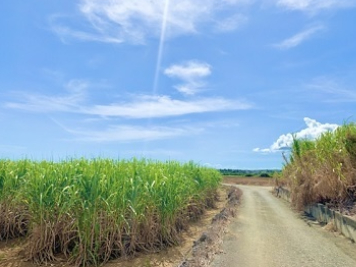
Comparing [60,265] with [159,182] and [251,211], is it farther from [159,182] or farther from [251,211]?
[251,211]

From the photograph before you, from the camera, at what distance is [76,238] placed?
5.91 meters

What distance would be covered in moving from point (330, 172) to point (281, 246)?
4410mm

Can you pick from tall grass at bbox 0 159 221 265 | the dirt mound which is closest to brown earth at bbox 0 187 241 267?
the dirt mound

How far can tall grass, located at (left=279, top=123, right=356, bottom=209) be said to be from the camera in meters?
10.0

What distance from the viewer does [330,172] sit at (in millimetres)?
10539

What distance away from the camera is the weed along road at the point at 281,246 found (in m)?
5.93

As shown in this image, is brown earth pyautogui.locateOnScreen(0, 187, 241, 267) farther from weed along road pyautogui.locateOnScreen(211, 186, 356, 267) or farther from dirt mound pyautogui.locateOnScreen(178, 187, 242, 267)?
weed along road pyautogui.locateOnScreen(211, 186, 356, 267)

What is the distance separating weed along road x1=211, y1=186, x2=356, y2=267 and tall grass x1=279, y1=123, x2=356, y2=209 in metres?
1.32

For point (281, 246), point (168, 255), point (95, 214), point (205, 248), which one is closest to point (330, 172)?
point (281, 246)

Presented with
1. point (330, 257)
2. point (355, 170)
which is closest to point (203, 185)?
point (355, 170)

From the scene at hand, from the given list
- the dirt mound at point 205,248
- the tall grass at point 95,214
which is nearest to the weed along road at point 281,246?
the dirt mound at point 205,248

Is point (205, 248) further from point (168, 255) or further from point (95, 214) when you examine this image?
point (95, 214)

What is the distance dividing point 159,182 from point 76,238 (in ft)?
6.08

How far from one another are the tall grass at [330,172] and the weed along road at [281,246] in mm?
1317
